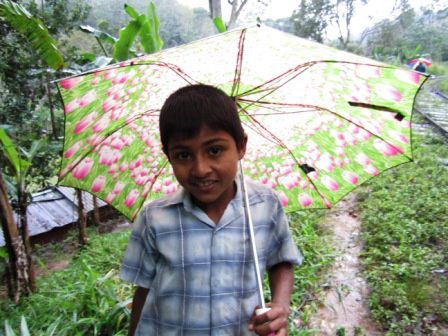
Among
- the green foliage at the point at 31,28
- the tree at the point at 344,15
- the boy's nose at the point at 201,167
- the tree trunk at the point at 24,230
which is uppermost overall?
the tree at the point at 344,15

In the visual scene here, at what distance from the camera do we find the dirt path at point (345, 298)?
9.97 ft

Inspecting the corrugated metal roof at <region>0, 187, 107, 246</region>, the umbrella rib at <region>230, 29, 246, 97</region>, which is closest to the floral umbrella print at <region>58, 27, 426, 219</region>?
the umbrella rib at <region>230, 29, 246, 97</region>

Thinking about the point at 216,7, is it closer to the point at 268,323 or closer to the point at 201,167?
the point at 201,167

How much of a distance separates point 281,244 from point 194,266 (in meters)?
0.33

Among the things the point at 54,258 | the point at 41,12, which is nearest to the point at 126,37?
the point at 41,12

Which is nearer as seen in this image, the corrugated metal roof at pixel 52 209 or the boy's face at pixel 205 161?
the boy's face at pixel 205 161

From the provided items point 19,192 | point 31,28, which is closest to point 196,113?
point 31,28

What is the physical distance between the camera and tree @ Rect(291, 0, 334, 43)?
94.6 feet

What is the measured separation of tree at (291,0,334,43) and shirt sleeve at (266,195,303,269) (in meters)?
30.5

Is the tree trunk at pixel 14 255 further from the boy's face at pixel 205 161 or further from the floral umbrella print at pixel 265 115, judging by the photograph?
the boy's face at pixel 205 161

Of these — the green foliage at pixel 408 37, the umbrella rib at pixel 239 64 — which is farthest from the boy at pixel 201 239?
the green foliage at pixel 408 37

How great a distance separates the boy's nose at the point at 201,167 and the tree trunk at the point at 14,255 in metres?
2.93

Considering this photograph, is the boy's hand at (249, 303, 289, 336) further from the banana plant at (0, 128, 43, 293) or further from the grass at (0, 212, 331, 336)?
the banana plant at (0, 128, 43, 293)

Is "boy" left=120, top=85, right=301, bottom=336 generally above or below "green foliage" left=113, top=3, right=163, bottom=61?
below
